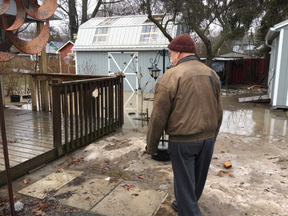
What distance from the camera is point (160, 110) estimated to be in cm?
211

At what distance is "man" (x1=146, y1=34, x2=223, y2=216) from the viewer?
2.05 meters

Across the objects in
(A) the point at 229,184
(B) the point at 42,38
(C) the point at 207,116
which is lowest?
(A) the point at 229,184

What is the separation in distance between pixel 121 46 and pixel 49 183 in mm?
11470

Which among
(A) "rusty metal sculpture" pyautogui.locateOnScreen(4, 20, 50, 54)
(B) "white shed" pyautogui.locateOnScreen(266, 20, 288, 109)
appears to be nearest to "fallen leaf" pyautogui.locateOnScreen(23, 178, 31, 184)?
(A) "rusty metal sculpture" pyautogui.locateOnScreen(4, 20, 50, 54)

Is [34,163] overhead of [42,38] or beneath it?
beneath

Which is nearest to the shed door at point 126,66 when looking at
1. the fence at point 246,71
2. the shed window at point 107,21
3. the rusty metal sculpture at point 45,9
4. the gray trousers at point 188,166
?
the shed window at point 107,21

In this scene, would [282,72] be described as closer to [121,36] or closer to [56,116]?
[56,116]

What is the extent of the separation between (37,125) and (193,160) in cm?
404

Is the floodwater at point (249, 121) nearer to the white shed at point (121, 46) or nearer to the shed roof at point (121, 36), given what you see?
the white shed at point (121, 46)

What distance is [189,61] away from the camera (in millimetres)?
2168

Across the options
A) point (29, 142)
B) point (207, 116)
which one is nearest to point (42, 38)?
point (29, 142)

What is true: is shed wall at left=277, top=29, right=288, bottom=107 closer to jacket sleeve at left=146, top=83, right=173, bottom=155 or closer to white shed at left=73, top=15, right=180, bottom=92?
white shed at left=73, top=15, right=180, bottom=92

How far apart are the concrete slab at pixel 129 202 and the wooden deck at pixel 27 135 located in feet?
4.55

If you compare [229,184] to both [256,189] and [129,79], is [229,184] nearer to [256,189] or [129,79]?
[256,189]
